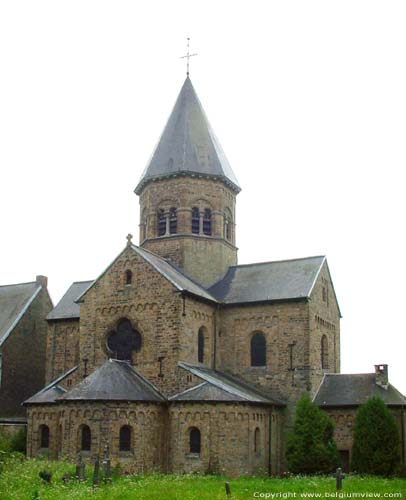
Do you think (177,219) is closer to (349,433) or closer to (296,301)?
(296,301)

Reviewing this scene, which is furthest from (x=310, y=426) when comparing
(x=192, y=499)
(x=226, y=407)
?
(x=192, y=499)

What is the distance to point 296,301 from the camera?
39656mm

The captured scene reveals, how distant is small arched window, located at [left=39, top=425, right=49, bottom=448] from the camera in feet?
123

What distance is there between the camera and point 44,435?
1484 inches

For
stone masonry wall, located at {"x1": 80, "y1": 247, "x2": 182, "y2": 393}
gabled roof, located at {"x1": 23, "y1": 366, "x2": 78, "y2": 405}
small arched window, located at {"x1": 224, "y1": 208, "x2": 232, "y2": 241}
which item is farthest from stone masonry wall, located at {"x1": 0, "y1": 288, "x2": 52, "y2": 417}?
small arched window, located at {"x1": 224, "y1": 208, "x2": 232, "y2": 241}

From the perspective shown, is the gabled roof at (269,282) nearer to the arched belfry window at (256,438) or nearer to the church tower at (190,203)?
the church tower at (190,203)

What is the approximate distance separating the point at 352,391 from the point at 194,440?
1031 cm

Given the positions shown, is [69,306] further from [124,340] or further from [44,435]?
[44,435]

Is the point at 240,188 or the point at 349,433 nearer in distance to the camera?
the point at 349,433

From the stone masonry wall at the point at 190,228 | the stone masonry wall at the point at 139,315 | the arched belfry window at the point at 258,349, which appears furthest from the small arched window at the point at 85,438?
the stone masonry wall at the point at 190,228

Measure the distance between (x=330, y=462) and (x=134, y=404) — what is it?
33.4ft

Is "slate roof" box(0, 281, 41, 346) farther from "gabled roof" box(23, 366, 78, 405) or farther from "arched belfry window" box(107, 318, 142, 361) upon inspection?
"arched belfry window" box(107, 318, 142, 361)

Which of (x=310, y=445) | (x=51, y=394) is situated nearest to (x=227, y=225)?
(x=51, y=394)

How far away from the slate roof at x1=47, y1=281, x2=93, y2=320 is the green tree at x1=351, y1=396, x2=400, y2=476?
1929cm
